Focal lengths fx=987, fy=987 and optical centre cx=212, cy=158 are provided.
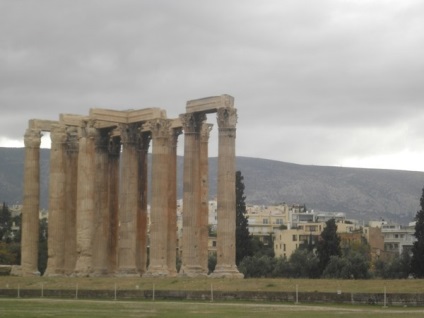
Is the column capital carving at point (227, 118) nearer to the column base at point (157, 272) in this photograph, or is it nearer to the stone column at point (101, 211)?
the column base at point (157, 272)

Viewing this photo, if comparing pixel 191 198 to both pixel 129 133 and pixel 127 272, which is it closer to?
pixel 127 272

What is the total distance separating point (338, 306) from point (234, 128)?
1002 inches

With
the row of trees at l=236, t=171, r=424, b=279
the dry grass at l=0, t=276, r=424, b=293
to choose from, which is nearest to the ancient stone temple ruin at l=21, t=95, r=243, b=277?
the dry grass at l=0, t=276, r=424, b=293

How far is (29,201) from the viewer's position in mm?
84938

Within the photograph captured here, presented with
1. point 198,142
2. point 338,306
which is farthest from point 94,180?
point 338,306

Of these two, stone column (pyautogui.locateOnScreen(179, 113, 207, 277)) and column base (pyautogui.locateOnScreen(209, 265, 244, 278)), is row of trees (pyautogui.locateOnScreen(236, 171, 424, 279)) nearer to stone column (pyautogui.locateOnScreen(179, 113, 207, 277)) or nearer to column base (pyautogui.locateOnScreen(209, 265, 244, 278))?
stone column (pyautogui.locateOnScreen(179, 113, 207, 277))

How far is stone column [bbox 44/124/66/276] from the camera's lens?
8375 centimetres

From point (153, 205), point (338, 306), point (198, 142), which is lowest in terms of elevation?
point (338, 306)

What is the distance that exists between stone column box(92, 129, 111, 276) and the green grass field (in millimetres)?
28491

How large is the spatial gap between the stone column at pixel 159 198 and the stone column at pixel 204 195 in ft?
9.32

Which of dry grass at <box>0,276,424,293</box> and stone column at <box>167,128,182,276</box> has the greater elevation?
stone column at <box>167,128,182,276</box>

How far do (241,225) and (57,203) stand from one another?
3482cm

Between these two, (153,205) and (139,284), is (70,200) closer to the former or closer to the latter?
(153,205)

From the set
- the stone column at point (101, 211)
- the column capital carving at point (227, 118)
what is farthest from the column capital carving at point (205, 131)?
the stone column at point (101, 211)
